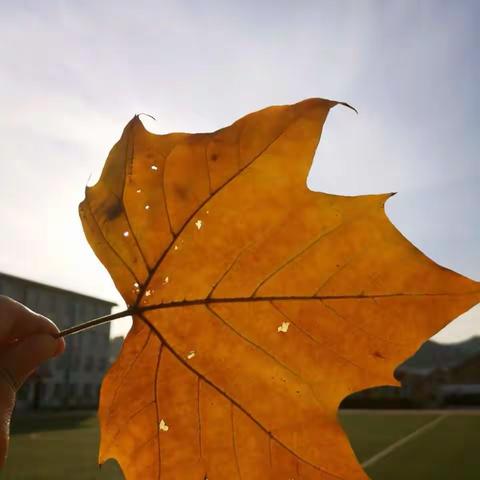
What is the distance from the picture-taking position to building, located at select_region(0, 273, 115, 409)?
30.4 m

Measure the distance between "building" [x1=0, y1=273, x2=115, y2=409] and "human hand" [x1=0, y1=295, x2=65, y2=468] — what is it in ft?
95.2

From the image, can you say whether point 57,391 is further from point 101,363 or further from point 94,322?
point 94,322

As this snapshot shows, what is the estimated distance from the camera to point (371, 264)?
549 millimetres

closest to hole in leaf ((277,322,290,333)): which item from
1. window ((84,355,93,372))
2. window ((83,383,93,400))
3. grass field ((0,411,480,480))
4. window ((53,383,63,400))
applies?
grass field ((0,411,480,480))

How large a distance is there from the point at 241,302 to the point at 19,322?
0.23 m

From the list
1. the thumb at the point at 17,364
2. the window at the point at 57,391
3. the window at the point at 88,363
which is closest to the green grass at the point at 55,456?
the thumb at the point at 17,364

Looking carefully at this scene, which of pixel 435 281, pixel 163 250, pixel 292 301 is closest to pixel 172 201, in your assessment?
pixel 163 250

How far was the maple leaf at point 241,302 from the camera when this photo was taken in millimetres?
554

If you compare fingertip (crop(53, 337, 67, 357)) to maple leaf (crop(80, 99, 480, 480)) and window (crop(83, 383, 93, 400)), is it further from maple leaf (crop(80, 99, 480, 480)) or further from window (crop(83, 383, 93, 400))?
window (crop(83, 383, 93, 400))

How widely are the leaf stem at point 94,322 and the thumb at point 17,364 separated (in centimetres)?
2

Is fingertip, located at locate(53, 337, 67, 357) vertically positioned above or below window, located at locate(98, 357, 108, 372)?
below

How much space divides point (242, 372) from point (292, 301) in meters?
0.09

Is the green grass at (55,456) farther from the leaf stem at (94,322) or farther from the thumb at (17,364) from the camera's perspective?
the leaf stem at (94,322)

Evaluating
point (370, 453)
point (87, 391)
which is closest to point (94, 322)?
point (370, 453)
